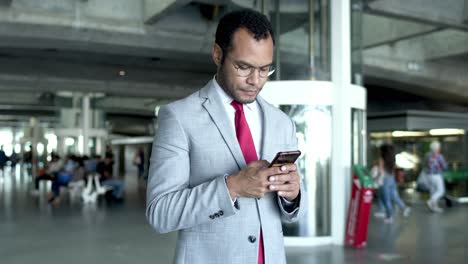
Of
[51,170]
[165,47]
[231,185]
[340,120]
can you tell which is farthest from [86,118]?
[231,185]

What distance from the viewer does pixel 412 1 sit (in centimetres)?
1144

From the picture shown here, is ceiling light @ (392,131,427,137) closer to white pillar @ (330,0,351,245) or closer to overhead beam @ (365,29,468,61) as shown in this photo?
overhead beam @ (365,29,468,61)

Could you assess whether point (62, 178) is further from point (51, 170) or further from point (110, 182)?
point (110, 182)

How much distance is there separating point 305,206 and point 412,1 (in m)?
10.9

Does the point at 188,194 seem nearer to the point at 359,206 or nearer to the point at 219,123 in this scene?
the point at 219,123

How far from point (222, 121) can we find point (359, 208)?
21.3ft

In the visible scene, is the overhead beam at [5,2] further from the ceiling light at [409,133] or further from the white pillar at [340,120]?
the ceiling light at [409,133]

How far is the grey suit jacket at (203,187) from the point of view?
1539 mm

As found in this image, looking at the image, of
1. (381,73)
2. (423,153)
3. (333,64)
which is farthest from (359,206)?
(381,73)

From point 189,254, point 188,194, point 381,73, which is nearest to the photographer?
point 188,194

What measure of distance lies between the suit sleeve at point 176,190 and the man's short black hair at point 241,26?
28cm

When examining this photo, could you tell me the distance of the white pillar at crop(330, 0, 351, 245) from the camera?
26.7ft

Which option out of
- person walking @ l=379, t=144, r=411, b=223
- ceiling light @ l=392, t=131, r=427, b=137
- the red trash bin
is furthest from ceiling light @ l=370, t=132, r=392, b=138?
the red trash bin

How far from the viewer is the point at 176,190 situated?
154 cm
